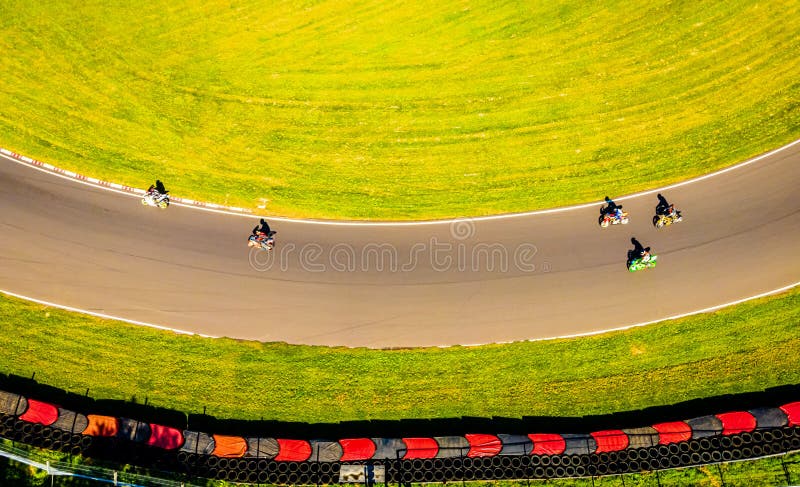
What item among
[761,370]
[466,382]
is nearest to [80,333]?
[466,382]

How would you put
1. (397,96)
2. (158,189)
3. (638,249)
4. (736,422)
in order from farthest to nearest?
(397,96) < (638,249) < (158,189) < (736,422)

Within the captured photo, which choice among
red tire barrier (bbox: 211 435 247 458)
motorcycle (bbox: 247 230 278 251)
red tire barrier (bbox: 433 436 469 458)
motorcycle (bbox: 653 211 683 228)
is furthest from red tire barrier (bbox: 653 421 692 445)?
motorcycle (bbox: 247 230 278 251)

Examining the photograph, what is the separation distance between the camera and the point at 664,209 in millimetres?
26531

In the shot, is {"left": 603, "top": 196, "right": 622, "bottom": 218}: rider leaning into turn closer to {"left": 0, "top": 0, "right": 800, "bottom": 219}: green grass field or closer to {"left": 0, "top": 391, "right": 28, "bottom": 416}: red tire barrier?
{"left": 0, "top": 0, "right": 800, "bottom": 219}: green grass field

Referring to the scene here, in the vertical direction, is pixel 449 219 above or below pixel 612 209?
below

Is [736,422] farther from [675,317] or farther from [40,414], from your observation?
[40,414]

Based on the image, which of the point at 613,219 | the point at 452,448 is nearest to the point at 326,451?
the point at 452,448

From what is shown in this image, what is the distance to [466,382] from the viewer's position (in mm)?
24266

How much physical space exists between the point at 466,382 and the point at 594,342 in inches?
258

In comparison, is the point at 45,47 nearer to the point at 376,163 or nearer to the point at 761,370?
the point at 376,163

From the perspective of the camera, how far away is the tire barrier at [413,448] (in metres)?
22.5

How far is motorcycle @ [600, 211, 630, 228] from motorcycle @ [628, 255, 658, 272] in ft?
6.63

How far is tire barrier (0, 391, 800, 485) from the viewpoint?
22531mm

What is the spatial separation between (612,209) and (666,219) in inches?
104
